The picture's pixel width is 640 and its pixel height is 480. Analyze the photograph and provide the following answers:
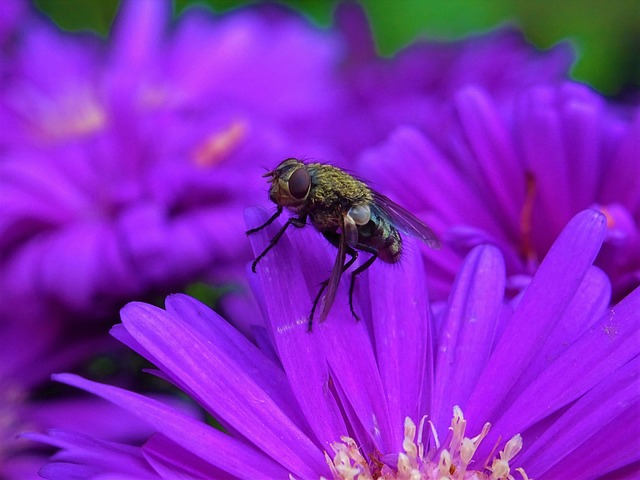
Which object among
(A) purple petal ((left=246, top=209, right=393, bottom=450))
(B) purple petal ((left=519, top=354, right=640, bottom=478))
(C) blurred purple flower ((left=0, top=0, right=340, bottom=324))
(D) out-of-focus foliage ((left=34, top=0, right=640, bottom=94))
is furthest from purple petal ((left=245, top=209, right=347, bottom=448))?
(D) out-of-focus foliage ((left=34, top=0, right=640, bottom=94))

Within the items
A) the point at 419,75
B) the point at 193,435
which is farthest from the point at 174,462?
the point at 419,75

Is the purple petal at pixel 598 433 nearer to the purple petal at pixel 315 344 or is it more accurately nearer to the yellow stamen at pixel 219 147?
the purple petal at pixel 315 344

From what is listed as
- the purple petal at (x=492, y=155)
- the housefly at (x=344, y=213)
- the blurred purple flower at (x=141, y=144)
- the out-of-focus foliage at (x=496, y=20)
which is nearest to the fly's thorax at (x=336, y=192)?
the housefly at (x=344, y=213)

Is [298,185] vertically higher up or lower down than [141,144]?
lower down

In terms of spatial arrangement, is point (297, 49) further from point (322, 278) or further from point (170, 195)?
point (322, 278)

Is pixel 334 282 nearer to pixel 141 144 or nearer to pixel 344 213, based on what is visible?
pixel 344 213

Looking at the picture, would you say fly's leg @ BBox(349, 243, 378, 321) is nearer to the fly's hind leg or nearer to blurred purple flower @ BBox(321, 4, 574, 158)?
the fly's hind leg
